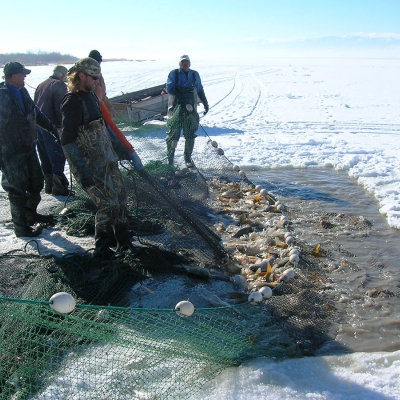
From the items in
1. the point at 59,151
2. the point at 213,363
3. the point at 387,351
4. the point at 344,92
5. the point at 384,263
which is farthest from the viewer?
the point at 344,92

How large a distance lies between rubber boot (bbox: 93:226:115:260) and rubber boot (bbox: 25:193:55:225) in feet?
4.22

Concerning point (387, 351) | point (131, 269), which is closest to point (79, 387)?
point (131, 269)

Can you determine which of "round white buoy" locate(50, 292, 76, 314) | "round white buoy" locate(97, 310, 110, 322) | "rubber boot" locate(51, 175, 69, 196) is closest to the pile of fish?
"round white buoy" locate(97, 310, 110, 322)

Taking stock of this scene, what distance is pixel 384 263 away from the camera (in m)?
4.49

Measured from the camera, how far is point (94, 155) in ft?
12.9

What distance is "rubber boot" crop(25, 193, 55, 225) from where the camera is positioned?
16.7 feet

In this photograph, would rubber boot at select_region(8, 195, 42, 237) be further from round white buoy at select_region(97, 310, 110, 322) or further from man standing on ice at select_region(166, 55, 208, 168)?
man standing on ice at select_region(166, 55, 208, 168)

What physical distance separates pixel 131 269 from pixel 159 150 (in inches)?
165

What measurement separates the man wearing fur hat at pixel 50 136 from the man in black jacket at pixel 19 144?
94cm

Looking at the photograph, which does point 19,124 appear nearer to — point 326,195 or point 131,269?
point 131,269

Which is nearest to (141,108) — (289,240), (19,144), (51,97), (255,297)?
(51,97)

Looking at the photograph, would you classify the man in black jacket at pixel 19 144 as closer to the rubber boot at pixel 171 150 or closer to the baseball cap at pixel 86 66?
the baseball cap at pixel 86 66

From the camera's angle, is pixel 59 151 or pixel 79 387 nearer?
pixel 79 387

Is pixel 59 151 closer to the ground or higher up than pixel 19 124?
closer to the ground
